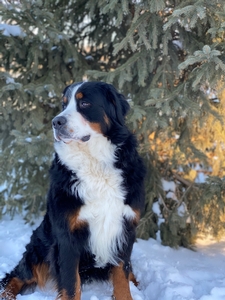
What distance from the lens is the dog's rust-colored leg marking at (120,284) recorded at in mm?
3109

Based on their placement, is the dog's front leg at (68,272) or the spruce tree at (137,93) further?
the spruce tree at (137,93)

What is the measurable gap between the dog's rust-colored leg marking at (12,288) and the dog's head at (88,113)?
137 centimetres

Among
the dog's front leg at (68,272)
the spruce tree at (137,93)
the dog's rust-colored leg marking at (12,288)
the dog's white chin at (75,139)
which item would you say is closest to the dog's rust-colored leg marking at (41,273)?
the dog's rust-colored leg marking at (12,288)

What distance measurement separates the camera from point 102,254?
3.13 metres

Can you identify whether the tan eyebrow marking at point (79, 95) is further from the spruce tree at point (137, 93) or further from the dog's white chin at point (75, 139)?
the spruce tree at point (137, 93)

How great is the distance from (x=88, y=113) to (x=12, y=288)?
165cm

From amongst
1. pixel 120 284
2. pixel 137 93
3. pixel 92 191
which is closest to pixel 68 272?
pixel 120 284

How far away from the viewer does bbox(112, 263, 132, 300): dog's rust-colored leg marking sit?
311 cm

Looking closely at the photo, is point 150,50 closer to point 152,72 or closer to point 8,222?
point 152,72

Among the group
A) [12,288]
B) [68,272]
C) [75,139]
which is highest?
[75,139]

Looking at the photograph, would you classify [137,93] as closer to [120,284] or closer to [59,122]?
[59,122]

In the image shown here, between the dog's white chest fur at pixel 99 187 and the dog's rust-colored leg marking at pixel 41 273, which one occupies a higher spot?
the dog's white chest fur at pixel 99 187

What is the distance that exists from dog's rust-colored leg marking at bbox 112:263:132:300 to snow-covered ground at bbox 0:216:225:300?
16 centimetres

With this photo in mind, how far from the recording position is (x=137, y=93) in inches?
177
